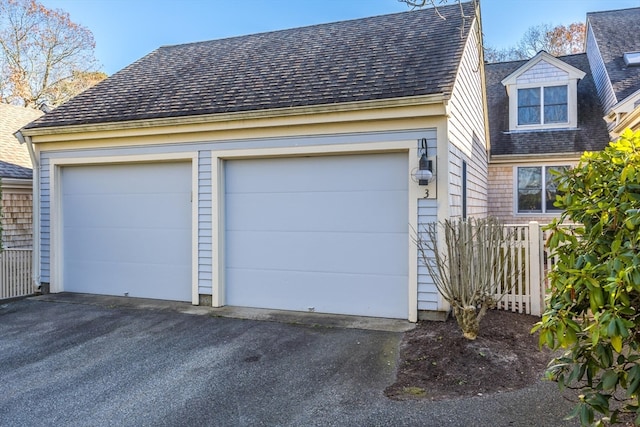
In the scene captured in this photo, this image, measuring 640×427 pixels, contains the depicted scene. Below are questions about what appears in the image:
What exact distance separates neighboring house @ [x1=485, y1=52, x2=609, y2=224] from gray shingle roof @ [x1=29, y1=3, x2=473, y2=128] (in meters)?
4.74

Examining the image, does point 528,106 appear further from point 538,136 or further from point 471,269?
point 471,269

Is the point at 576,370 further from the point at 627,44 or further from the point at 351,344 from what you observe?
the point at 627,44

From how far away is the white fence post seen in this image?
19.2ft

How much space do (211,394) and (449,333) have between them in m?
2.76

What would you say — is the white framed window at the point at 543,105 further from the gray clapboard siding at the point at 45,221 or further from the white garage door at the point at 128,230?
the gray clapboard siding at the point at 45,221

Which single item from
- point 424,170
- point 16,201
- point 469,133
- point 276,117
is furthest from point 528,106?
point 16,201

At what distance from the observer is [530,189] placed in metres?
12.1

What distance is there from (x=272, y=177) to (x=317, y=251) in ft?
4.25

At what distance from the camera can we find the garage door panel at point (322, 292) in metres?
5.92

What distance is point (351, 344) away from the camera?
4867 mm

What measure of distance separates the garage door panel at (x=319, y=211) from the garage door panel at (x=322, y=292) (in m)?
0.68

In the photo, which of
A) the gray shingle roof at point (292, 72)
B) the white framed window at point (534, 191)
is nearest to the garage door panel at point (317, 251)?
the gray shingle roof at point (292, 72)

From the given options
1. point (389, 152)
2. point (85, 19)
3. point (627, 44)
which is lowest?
point (389, 152)

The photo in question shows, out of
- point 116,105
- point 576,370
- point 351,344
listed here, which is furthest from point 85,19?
point 576,370
